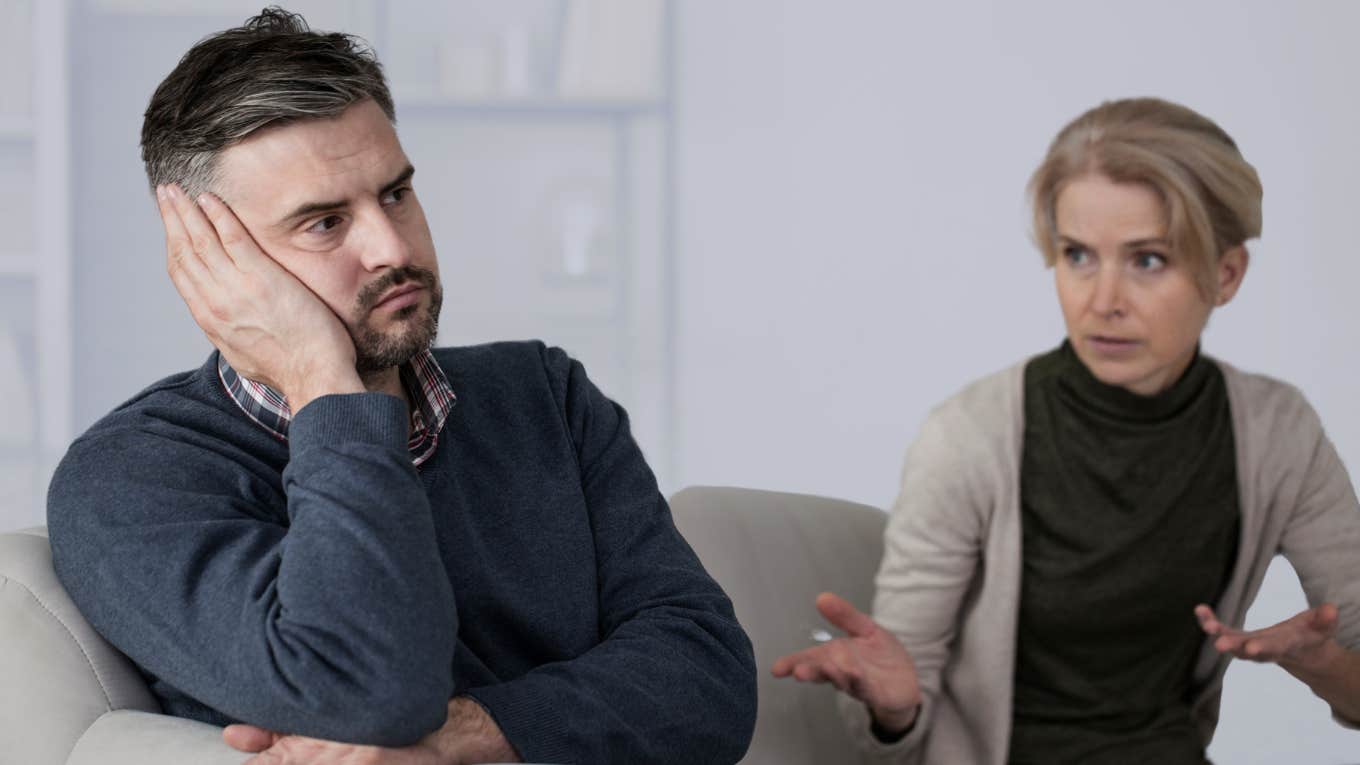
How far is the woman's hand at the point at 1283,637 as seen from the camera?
1454 mm

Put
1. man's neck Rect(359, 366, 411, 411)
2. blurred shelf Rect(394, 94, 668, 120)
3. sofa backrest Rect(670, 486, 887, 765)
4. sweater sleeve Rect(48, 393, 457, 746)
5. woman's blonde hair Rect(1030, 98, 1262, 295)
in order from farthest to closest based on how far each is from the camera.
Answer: blurred shelf Rect(394, 94, 668, 120)
sofa backrest Rect(670, 486, 887, 765)
man's neck Rect(359, 366, 411, 411)
woman's blonde hair Rect(1030, 98, 1262, 295)
sweater sleeve Rect(48, 393, 457, 746)

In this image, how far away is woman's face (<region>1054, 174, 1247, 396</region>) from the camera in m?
1.47

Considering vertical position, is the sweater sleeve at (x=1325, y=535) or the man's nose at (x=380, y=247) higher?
the man's nose at (x=380, y=247)

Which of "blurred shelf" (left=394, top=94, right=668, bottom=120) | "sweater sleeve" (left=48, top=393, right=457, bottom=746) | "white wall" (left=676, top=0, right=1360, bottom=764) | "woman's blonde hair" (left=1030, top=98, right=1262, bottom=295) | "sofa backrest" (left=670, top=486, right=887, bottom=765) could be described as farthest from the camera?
"blurred shelf" (left=394, top=94, right=668, bottom=120)

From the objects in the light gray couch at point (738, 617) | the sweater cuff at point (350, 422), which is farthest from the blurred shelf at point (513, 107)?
the sweater cuff at point (350, 422)

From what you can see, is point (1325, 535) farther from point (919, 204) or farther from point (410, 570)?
point (410, 570)

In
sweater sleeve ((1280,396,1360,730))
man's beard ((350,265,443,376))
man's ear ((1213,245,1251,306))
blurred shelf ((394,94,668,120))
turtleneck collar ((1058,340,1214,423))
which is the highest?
blurred shelf ((394,94,668,120))

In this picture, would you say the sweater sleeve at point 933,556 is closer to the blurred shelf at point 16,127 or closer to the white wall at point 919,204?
the white wall at point 919,204

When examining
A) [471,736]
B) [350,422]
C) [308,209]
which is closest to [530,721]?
[471,736]

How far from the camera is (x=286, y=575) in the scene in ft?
4.22

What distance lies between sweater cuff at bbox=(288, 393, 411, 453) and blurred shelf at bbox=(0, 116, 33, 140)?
1.38 m

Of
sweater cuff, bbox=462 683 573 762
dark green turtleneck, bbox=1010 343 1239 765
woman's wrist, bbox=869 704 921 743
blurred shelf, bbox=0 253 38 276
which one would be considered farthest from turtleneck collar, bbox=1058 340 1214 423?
blurred shelf, bbox=0 253 38 276

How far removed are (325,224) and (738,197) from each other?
872 millimetres

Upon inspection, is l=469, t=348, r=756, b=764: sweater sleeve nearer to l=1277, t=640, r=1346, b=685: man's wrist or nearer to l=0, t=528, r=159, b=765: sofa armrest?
l=0, t=528, r=159, b=765: sofa armrest
